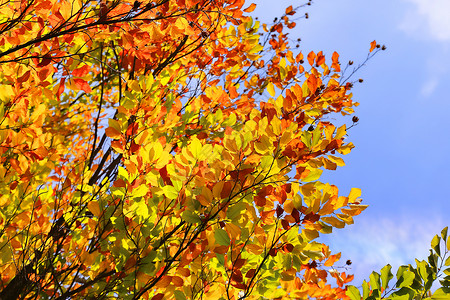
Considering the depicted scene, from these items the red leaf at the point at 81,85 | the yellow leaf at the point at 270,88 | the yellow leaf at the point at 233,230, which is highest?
the yellow leaf at the point at 270,88

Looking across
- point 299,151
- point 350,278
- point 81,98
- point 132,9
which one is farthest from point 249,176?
point 81,98

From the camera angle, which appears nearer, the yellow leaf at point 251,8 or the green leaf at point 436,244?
the green leaf at point 436,244

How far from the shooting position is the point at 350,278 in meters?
2.79

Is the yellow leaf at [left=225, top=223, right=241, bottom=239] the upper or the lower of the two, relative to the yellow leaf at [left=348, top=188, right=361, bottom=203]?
lower

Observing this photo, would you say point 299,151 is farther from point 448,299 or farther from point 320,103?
point 448,299

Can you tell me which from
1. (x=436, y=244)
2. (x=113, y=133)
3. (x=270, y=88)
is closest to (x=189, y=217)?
(x=113, y=133)

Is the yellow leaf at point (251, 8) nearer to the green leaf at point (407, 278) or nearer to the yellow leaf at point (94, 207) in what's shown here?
the yellow leaf at point (94, 207)

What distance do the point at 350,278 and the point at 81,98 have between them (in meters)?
4.30

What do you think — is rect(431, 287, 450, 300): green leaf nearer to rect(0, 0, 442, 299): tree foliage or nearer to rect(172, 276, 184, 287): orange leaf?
rect(0, 0, 442, 299): tree foliage

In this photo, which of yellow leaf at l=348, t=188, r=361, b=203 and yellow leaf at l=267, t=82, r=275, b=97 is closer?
yellow leaf at l=348, t=188, r=361, b=203

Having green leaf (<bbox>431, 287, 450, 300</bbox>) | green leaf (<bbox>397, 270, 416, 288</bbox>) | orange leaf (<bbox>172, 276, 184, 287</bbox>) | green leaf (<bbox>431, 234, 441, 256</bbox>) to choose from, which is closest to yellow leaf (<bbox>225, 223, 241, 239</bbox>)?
orange leaf (<bbox>172, 276, 184, 287</bbox>)

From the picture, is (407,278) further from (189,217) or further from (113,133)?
(113,133)

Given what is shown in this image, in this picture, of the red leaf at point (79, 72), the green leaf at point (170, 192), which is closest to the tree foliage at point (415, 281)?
the green leaf at point (170, 192)

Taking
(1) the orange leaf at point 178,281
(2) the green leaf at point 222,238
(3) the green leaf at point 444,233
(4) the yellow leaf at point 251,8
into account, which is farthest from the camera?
(4) the yellow leaf at point 251,8
